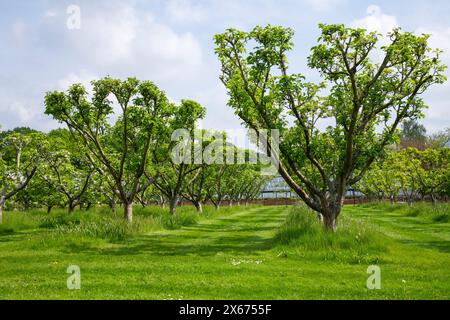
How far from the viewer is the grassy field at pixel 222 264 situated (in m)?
10.5

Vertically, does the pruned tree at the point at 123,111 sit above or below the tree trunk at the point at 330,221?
above

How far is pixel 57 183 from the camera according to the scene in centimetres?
3341


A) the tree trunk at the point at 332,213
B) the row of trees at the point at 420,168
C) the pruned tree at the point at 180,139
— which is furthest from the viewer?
the row of trees at the point at 420,168

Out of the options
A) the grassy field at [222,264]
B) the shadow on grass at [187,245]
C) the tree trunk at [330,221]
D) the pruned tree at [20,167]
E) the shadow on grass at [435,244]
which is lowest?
the shadow on grass at [435,244]

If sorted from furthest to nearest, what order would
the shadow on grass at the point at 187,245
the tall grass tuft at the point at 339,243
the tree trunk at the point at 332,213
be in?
the tree trunk at the point at 332,213 < the shadow on grass at the point at 187,245 < the tall grass tuft at the point at 339,243

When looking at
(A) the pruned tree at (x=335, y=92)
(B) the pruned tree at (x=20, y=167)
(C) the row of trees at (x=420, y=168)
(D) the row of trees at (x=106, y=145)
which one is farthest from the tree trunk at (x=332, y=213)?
(C) the row of trees at (x=420, y=168)

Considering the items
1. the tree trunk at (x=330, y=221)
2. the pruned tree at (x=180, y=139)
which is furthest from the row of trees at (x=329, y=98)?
the pruned tree at (x=180, y=139)

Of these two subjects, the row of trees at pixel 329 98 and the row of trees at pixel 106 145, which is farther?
the row of trees at pixel 106 145

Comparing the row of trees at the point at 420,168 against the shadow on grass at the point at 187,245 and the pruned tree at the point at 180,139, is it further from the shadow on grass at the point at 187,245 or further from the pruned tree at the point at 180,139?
the shadow on grass at the point at 187,245

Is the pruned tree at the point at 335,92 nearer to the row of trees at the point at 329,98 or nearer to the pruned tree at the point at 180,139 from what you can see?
the row of trees at the point at 329,98

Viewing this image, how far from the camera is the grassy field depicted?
10484mm

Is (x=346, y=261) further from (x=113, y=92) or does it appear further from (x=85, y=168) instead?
(x=85, y=168)
